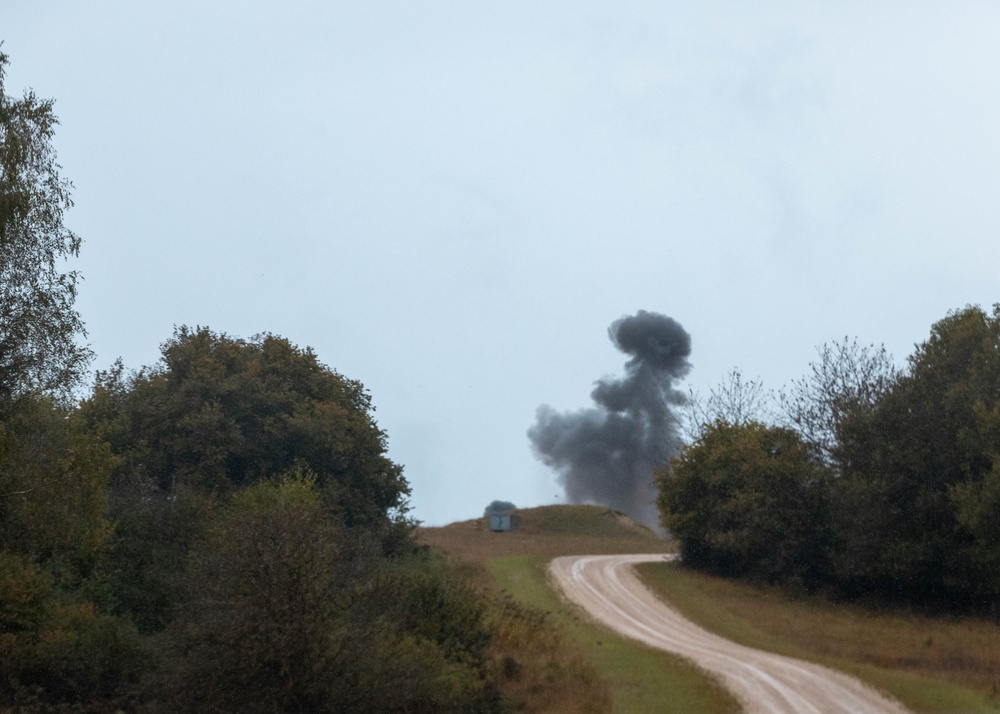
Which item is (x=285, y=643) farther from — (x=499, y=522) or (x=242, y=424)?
(x=499, y=522)

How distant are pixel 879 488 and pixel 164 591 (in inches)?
1131

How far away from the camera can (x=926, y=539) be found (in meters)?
38.9

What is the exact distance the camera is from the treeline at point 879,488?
37156 millimetres

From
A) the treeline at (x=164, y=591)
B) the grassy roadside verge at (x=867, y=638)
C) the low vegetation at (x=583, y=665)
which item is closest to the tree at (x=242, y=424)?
the treeline at (x=164, y=591)

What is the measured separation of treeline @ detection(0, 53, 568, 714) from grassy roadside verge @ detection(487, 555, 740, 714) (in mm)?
1644

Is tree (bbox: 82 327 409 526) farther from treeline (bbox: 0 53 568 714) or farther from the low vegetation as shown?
the low vegetation

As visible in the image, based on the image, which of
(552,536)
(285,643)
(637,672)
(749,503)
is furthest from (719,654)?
(552,536)

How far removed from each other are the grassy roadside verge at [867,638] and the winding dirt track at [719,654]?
691 millimetres

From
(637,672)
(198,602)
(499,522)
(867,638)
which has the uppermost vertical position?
(499,522)

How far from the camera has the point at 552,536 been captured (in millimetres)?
74438

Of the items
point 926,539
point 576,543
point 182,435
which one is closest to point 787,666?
point 926,539

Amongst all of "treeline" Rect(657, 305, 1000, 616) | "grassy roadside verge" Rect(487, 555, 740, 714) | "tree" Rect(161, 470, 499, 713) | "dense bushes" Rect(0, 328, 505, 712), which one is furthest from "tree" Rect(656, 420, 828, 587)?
"tree" Rect(161, 470, 499, 713)

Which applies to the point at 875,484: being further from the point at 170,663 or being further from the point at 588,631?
the point at 170,663

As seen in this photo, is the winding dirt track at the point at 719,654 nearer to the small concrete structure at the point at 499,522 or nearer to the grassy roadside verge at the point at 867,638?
the grassy roadside verge at the point at 867,638
